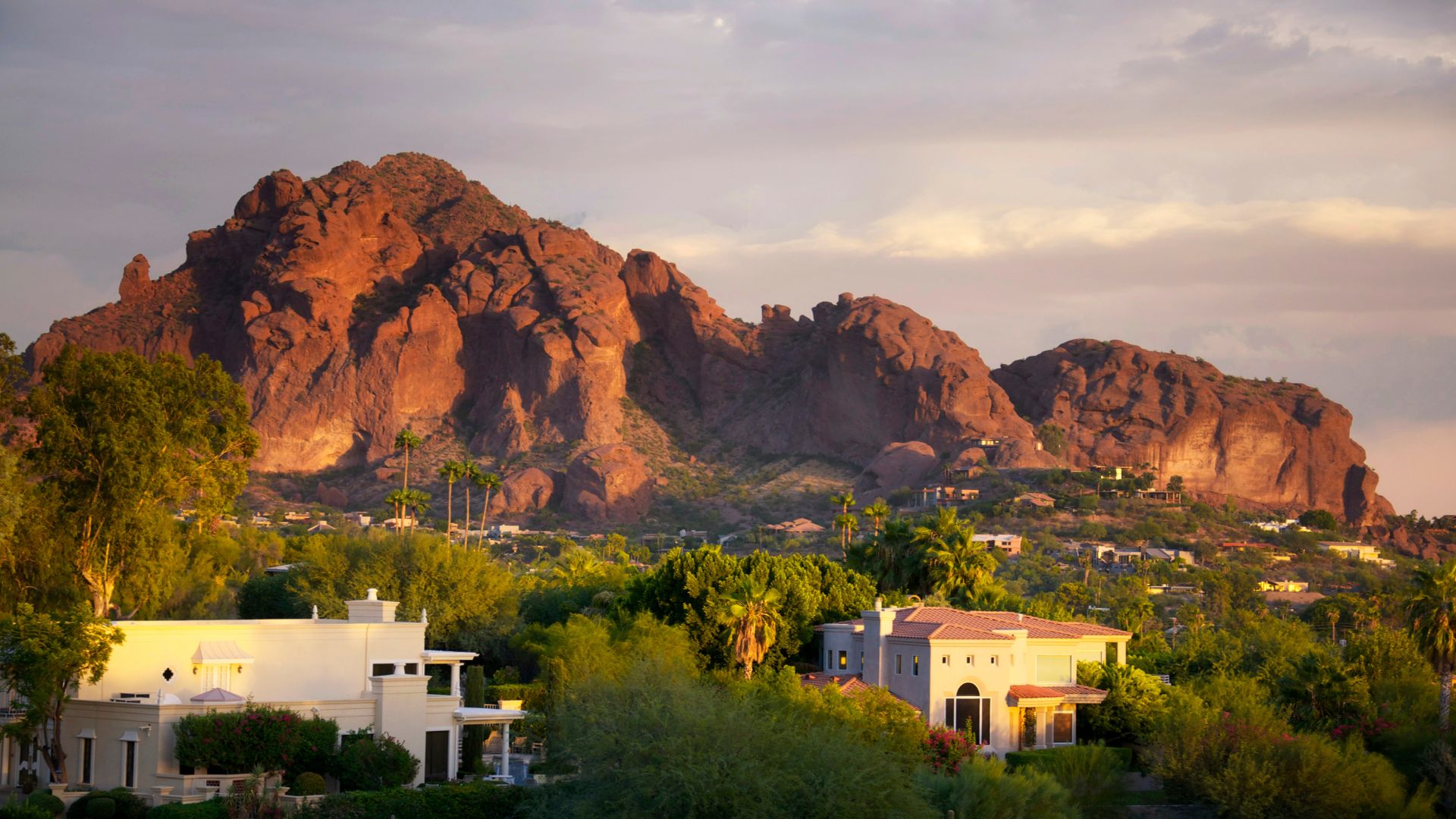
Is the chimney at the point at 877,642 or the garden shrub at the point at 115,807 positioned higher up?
the chimney at the point at 877,642

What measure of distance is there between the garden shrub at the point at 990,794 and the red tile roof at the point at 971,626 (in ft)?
26.0

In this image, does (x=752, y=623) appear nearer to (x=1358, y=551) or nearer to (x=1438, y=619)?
(x=1438, y=619)

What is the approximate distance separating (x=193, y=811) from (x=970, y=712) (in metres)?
23.1

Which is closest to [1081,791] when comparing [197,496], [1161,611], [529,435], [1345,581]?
[197,496]

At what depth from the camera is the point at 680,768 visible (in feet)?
111

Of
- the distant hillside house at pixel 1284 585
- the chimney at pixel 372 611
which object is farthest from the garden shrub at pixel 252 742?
the distant hillside house at pixel 1284 585

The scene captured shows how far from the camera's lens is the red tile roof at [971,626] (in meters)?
47.5

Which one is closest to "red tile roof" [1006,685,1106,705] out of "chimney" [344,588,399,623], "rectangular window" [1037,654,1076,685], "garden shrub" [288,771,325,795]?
"rectangular window" [1037,654,1076,685]

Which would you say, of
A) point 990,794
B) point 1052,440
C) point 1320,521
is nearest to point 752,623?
point 990,794

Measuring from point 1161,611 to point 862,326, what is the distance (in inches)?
3706

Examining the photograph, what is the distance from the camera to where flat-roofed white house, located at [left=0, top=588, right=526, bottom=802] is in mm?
38062

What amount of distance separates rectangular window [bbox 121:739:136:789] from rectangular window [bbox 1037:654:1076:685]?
27.7 meters

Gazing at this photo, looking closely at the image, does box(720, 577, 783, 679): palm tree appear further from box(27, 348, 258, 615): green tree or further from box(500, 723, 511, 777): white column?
box(27, 348, 258, 615): green tree

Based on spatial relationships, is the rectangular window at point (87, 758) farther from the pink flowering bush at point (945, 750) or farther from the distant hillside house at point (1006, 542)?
the distant hillside house at point (1006, 542)
